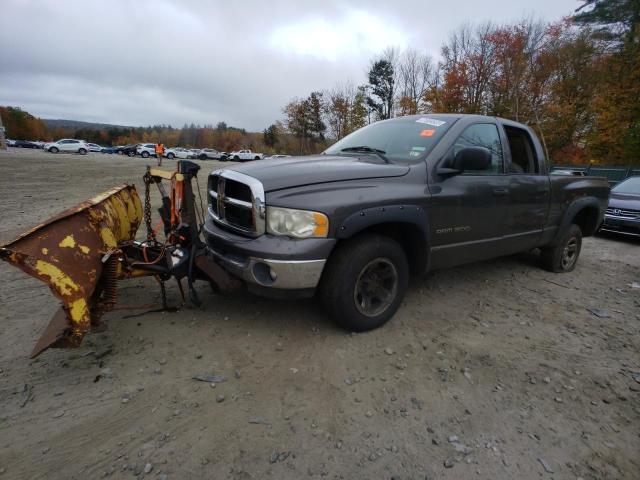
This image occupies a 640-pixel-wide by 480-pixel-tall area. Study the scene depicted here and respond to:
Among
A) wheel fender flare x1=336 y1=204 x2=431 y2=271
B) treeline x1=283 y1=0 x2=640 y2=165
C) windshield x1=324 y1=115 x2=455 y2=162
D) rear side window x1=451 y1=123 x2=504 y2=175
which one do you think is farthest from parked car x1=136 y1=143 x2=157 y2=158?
wheel fender flare x1=336 y1=204 x2=431 y2=271

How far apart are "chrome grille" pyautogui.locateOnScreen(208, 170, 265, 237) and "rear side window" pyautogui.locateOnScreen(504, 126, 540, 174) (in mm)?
2946

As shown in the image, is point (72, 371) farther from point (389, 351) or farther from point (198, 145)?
point (198, 145)

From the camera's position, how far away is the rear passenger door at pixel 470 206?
10.2ft

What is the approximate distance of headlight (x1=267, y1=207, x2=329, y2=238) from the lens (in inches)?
97.0

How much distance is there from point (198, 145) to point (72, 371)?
4211 inches

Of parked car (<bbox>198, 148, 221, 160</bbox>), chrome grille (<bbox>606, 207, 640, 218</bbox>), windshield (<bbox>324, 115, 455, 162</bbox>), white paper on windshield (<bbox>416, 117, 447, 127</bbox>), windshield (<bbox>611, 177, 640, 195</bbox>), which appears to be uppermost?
white paper on windshield (<bbox>416, 117, 447, 127</bbox>)

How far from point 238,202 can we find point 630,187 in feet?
32.8

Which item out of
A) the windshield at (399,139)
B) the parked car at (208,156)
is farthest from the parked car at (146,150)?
the windshield at (399,139)

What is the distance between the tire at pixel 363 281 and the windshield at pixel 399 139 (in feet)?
3.02

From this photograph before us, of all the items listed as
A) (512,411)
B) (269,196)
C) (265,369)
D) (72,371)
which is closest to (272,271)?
(269,196)

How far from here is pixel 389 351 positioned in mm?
2734

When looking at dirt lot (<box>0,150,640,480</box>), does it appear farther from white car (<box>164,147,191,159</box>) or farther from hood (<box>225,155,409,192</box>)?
white car (<box>164,147,191,159</box>)

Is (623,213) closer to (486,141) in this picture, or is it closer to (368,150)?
(486,141)

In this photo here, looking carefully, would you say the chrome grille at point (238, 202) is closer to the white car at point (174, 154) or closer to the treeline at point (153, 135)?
the white car at point (174, 154)
